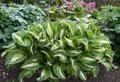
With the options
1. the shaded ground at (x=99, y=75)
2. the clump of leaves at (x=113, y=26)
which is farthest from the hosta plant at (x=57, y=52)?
the clump of leaves at (x=113, y=26)

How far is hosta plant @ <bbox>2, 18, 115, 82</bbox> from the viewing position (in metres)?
4.11

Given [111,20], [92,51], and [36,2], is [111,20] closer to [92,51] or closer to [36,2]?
[92,51]

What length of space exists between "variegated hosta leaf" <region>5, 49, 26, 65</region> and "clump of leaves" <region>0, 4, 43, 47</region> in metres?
0.82

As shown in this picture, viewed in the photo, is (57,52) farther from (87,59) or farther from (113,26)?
(113,26)

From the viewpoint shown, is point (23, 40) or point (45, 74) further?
point (23, 40)

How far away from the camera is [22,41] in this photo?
13.8 ft

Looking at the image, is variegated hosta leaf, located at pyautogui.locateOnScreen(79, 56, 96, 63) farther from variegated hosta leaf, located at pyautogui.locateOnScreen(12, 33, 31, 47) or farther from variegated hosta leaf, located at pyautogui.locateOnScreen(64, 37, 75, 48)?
variegated hosta leaf, located at pyautogui.locateOnScreen(12, 33, 31, 47)

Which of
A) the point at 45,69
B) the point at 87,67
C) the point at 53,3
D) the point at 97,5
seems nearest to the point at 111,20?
the point at 87,67

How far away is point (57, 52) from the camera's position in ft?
13.5

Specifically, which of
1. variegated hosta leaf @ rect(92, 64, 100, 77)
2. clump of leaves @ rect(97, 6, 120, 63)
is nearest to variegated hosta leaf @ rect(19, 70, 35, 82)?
variegated hosta leaf @ rect(92, 64, 100, 77)

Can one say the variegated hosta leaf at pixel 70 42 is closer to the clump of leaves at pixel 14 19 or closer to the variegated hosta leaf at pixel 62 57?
the variegated hosta leaf at pixel 62 57

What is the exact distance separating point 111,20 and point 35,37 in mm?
1536

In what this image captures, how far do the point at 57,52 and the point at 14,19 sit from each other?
1373mm

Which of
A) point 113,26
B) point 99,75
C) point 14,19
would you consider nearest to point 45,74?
point 99,75
